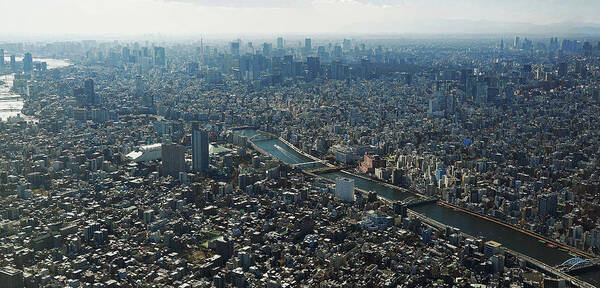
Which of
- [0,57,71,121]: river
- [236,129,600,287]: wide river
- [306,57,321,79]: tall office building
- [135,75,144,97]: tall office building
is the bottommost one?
[236,129,600,287]: wide river

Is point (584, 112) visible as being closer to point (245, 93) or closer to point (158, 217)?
point (245, 93)

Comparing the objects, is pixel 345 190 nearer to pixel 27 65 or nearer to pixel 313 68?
pixel 313 68

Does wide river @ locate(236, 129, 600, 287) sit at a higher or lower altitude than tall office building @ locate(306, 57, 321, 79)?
lower

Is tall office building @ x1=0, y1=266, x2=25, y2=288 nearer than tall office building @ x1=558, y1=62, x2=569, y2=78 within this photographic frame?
Yes

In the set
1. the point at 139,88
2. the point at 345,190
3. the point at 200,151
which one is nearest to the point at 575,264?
the point at 345,190

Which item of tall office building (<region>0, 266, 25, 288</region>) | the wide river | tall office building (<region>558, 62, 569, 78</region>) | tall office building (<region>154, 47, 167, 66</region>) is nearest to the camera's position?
tall office building (<region>0, 266, 25, 288</region>)

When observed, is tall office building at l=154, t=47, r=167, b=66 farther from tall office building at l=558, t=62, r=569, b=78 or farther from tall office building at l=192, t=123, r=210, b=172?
tall office building at l=192, t=123, r=210, b=172

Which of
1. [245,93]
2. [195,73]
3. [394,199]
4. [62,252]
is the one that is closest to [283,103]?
[245,93]

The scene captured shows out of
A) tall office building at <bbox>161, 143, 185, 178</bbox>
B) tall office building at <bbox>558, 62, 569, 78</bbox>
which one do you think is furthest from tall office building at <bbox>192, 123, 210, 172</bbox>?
tall office building at <bbox>558, 62, 569, 78</bbox>
